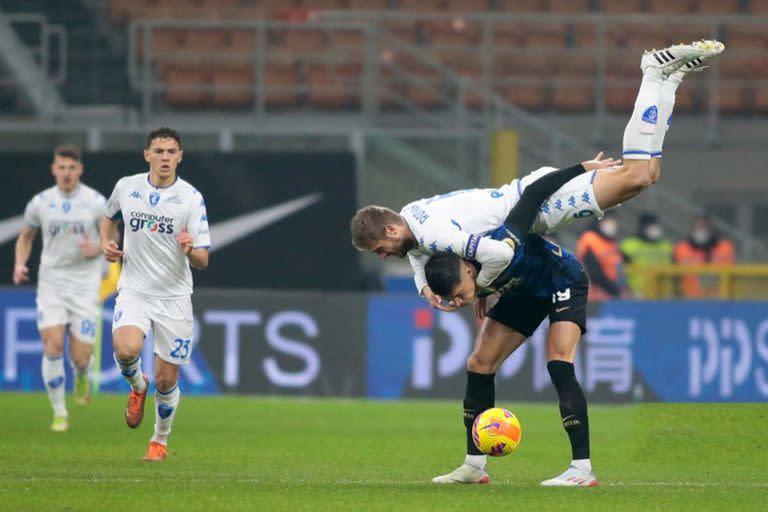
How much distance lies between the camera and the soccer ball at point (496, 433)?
31.4 feet

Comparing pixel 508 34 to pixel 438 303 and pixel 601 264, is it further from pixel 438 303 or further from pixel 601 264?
pixel 438 303

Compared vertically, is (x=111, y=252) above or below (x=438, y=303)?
above

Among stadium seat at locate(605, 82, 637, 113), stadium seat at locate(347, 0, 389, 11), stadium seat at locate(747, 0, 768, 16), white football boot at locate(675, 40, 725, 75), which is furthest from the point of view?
stadium seat at locate(747, 0, 768, 16)

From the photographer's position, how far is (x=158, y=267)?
37.6ft

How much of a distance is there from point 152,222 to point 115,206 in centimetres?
33

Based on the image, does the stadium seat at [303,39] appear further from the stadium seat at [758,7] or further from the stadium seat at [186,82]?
the stadium seat at [758,7]

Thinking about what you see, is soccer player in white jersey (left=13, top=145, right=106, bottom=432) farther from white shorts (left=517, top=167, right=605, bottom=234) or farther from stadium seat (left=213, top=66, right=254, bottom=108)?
stadium seat (left=213, top=66, right=254, bottom=108)

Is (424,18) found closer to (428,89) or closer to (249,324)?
(428,89)

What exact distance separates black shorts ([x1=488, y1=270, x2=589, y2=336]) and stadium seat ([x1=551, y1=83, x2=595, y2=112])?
14.3 m

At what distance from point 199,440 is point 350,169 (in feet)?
23.5

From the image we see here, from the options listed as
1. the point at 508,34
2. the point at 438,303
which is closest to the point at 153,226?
the point at 438,303

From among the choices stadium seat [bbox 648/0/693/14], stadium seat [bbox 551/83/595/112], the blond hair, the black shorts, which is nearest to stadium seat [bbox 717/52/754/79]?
stadium seat [bbox 648/0/693/14]

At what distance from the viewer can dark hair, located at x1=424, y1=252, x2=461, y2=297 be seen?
914 cm

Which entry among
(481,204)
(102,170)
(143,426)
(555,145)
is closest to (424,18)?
(555,145)
